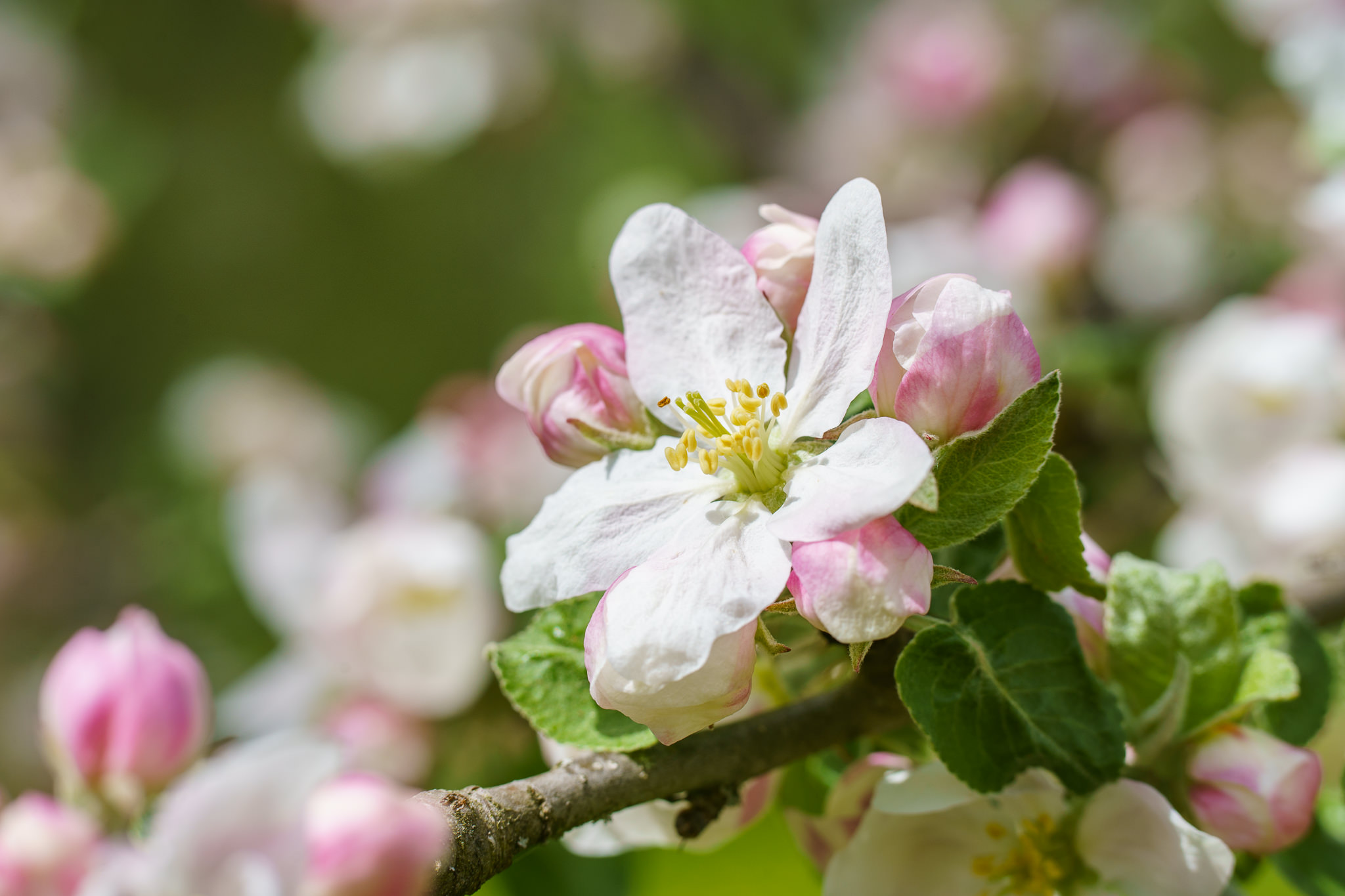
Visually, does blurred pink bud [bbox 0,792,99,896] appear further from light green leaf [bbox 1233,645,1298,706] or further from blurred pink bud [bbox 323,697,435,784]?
light green leaf [bbox 1233,645,1298,706]

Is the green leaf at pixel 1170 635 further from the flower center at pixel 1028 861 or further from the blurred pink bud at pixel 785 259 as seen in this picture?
the blurred pink bud at pixel 785 259

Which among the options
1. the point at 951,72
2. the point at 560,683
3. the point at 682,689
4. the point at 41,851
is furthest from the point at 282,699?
the point at 951,72

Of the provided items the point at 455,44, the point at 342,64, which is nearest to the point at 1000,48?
the point at 455,44

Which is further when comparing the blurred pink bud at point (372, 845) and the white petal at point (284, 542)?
the white petal at point (284, 542)

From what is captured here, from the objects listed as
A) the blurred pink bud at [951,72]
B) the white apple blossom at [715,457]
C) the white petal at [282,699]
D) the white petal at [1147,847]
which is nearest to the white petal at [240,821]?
the white apple blossom at [715,457]

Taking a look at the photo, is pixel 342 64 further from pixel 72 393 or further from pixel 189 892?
pixel 189 892

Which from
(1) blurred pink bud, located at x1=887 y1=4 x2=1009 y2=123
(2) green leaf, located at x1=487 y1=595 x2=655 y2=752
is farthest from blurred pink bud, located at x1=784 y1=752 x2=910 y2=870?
(1) blurred pink bud, located at x1=887 y1=4 x2=1009 y2=123

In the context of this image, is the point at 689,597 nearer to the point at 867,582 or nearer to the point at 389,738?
the point at 867,582

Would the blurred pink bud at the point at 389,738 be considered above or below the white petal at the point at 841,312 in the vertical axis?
below
